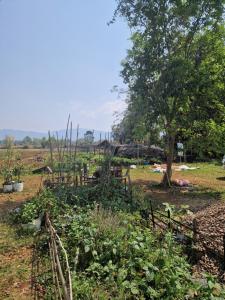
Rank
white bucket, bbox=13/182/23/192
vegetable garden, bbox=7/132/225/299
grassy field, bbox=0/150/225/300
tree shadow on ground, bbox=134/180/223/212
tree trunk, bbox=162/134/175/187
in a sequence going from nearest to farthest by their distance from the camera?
1. vegetable garden, bbox=7/132/225/299
2. grassy field, bbox=0/150/225/300
3. tree shadow on ground, bbox=134/180/223/212
4. white bucket, bbox=13/182/23/192
5. tree trunk, bbox=162/134/175/187

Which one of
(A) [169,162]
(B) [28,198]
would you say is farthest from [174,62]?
(B) [28,198]

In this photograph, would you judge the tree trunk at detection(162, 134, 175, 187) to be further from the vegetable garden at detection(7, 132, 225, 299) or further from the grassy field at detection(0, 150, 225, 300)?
the vegetable garden at detection(7, 132, 225, 299)

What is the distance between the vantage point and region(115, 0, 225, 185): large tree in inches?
469

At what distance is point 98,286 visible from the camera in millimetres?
4109

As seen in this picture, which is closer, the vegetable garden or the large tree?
the vegetable garden

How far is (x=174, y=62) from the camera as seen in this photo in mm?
11852

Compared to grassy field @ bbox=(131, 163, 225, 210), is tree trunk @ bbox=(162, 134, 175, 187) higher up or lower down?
higher up

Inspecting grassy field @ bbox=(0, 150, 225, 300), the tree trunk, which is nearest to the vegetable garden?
grassy field @ bbox=(0, 150, 225, 300)

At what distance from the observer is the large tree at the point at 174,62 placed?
469 inches

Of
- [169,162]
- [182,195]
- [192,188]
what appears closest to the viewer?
[182,195]

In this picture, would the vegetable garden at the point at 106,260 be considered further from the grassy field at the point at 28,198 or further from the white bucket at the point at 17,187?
the white bucket at the point at 17,187

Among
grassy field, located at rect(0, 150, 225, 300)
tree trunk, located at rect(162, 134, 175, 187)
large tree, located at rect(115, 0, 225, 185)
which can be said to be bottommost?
grassy field, located at rect(0, 150, 225, 300)

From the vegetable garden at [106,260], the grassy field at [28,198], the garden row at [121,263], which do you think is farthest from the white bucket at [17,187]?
the garden row at [121,263]

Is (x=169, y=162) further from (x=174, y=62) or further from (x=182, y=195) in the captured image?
(x=174, y=62)
